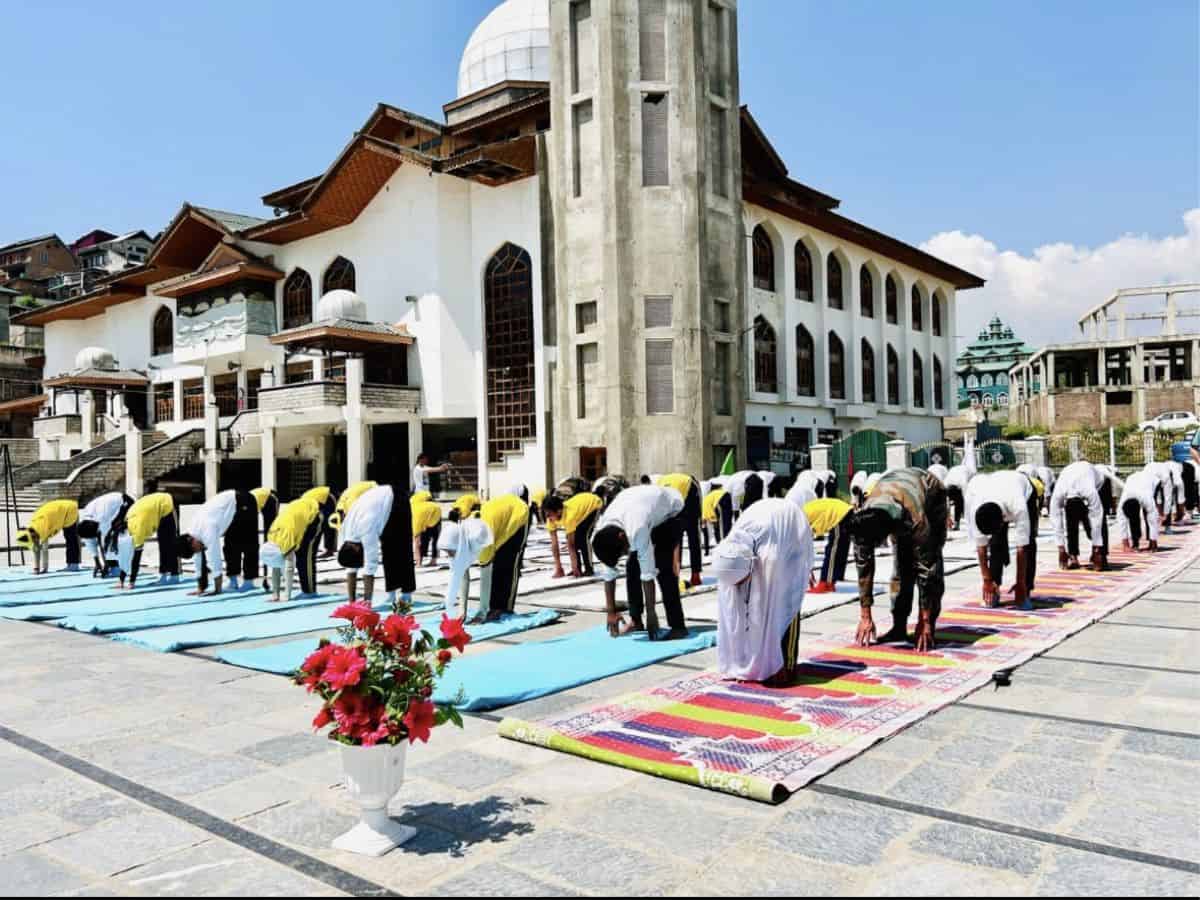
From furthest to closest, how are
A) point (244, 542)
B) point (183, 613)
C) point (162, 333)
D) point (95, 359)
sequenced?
point (162, 333) < point (95, 359) < point (244, 542) < point (183, 613)

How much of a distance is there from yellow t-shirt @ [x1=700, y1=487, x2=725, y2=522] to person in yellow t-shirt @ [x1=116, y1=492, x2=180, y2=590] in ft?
23.6

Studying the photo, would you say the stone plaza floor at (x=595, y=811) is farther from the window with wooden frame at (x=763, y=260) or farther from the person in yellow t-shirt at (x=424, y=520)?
the window with wooden frame at (x=763, y=260)

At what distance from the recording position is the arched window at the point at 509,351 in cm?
2503

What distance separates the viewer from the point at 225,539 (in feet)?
37.0

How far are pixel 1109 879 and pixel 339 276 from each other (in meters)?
29.1

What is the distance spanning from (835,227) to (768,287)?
11.8 feet

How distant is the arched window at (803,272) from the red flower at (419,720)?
2756cm

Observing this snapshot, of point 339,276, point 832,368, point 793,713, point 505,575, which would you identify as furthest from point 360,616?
point 832,368

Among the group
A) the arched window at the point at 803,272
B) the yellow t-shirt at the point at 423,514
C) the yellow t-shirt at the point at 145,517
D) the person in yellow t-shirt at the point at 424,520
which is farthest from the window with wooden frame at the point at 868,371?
the yellow t-shirt at the point at 145,517

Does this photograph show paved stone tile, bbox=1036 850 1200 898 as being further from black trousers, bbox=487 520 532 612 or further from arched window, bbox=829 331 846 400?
arched window, bbox=829 331 846 400

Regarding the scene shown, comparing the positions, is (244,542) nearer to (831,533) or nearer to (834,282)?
(831,533)

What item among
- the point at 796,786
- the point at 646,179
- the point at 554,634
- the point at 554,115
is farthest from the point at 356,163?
the point at 796,786

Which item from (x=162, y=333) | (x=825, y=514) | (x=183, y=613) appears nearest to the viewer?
(x=183, y=613)

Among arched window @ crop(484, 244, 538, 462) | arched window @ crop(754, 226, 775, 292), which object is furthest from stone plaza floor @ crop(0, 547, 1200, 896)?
arched window @ crop(754, 226, 775, 292)
